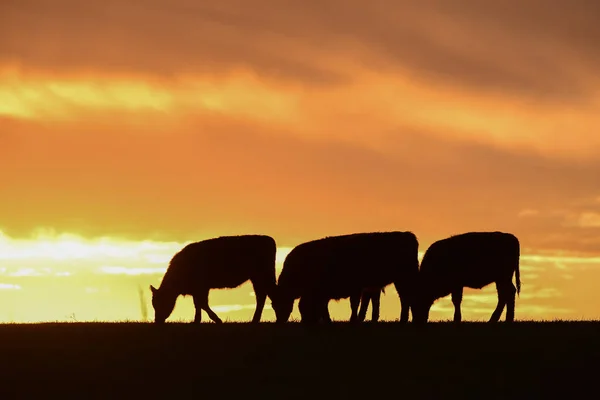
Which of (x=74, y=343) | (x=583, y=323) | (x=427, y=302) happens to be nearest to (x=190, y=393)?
(x=74, y=343)

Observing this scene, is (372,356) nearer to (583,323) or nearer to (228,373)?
(228,373)

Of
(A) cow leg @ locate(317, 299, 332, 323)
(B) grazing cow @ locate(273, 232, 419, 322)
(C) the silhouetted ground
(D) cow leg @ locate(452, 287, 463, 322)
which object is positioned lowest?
(C) the silhouetted ground

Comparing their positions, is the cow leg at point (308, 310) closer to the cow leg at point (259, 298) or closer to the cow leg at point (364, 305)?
the cow leg at point (364, 305)

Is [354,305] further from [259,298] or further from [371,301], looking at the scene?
[259,298]

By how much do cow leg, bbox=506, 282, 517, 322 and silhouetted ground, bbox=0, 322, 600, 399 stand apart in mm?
6217

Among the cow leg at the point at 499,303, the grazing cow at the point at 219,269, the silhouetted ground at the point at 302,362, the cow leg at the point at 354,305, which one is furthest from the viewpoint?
the grazing cow at the point at 219,269

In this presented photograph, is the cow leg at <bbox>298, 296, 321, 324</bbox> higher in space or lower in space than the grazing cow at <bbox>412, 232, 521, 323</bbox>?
lower

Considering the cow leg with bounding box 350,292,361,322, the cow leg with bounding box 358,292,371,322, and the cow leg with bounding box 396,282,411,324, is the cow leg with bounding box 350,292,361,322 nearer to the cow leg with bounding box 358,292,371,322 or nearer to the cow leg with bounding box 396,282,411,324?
the cow leg with bounding box 358,292,371,322

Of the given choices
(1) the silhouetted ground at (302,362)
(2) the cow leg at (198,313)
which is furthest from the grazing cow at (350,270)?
(1) the silhouetted ground at (302,362)

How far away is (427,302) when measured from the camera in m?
32.6

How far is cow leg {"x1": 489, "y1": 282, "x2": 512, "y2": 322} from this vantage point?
103ft

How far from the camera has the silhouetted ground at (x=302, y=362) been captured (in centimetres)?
1841

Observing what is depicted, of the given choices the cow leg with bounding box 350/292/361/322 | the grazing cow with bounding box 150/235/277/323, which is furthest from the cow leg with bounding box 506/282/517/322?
the grazing cow with bounding box 150/235/277/323

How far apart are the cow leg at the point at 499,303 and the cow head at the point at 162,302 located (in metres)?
9.98
